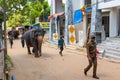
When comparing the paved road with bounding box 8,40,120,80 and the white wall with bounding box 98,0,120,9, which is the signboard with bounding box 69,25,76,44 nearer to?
the white wall with bounding box 98,0,120,9

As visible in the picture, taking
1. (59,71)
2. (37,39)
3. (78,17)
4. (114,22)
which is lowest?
(59,71)

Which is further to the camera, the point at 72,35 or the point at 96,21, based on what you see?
the point at 72,35

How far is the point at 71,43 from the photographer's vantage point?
24.5 metres

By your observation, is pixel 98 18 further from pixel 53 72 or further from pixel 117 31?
pixel 53 72

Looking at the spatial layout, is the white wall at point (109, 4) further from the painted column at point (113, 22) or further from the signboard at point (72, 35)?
the signboard at point (72, 35)

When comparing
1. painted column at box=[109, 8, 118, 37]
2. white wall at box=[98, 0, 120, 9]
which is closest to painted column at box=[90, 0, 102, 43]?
white wall at box=[98, 0, 120, 9]

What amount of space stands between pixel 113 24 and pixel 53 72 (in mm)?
10120

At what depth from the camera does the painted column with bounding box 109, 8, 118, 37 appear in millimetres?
20594

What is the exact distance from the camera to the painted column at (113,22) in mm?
20594

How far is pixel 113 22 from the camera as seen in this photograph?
20.8 m

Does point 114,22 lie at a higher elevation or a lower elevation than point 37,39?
higher

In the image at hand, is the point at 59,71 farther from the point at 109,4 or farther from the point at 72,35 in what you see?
the point at 72,35

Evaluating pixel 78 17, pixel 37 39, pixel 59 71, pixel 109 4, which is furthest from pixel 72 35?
pixel 59 71

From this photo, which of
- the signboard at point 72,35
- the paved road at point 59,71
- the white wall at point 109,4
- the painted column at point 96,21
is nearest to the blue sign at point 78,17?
the signboard at point 72,35
